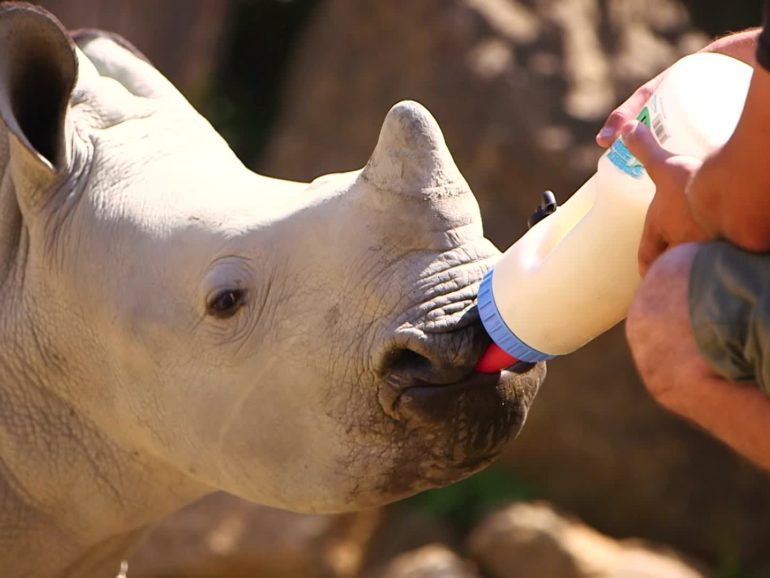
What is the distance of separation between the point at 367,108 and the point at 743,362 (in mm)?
4799

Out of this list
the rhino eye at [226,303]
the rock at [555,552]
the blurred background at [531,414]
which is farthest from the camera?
the blurred background at [531,414]

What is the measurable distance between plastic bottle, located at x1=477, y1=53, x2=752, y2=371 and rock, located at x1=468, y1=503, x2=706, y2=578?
3448mm

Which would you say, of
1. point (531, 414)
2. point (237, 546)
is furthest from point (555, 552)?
point (237, 546)

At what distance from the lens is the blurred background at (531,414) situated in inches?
229

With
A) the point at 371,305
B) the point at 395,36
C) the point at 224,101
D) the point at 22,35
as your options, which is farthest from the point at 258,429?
the point at 224,101

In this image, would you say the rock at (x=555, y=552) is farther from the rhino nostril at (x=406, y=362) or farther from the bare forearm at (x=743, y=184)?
the bare forearm at (x=743, y=184)

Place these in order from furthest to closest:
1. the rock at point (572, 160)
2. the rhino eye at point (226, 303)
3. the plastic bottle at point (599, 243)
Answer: the rock at point (572, 160) → the rhino eye at point (226, 303) → the plastic bottle at point (599, 243)

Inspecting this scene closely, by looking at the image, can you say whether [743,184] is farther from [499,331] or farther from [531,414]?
[531,414]

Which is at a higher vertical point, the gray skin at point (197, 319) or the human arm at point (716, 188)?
the human arm at point (716, 188)

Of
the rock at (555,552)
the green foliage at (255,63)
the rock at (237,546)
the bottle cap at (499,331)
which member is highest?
the bottle cap at (499,331)

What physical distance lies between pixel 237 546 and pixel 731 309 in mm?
4243

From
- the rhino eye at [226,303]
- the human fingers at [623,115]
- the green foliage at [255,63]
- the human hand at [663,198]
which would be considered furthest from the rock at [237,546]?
the human hand at [663,198]

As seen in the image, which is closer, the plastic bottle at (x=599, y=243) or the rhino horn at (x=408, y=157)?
the plastic bottle at (x=599, y=243)

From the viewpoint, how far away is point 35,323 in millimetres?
2766
